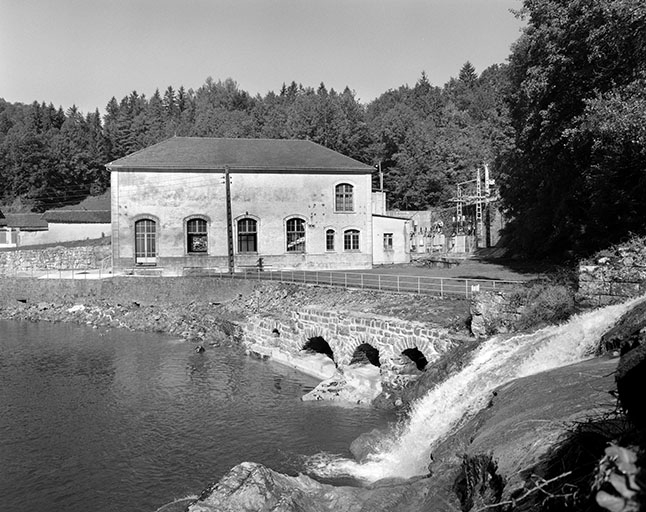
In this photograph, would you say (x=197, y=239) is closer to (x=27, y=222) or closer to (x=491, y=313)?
(x=491, y=313)

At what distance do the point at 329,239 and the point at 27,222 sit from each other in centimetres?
4033

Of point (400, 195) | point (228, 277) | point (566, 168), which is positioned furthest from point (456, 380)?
point (400, 195)

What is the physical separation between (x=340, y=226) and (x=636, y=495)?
3900 cm

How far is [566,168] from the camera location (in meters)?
28.1

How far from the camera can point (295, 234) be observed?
136 feet

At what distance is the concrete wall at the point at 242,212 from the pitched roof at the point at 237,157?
1.83ft

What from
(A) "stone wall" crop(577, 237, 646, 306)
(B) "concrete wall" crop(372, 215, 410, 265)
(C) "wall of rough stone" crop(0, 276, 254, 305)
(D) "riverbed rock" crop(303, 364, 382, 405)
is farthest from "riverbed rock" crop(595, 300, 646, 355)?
(B) "concrete wall" crop(372, 215, 410, 265)

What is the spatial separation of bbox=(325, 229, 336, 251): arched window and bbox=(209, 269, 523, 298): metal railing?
6242 millimetres

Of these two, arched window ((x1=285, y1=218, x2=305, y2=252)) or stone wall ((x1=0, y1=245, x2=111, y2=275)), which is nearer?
arched window ((x1=285, y1=218, x2=305, y2=252))

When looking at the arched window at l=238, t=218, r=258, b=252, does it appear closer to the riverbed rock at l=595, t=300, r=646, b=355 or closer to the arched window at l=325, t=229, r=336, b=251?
the arched window at l=325, t=229, r=336, b=251

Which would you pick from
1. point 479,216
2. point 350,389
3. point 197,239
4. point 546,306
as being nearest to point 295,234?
point 197,239

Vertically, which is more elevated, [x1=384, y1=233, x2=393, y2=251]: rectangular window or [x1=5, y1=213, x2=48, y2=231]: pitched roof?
[x1=5, y1=213, x2=48, y2=231]: pitched roof

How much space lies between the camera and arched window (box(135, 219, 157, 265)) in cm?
3972

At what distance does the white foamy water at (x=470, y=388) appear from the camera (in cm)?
1191
